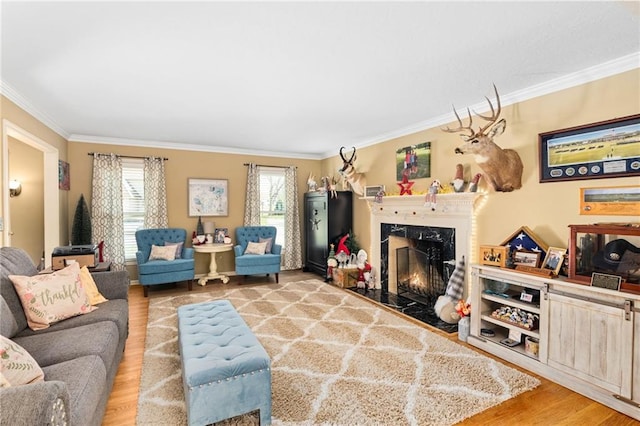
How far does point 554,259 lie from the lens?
8.93ft

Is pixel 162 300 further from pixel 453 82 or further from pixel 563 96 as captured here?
pixel 563 96

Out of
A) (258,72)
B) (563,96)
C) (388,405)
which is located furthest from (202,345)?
(563,96)

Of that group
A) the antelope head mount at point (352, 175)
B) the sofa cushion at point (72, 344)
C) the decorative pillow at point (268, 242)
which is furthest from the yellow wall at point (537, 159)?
the sofa cushion at point (72, 344)

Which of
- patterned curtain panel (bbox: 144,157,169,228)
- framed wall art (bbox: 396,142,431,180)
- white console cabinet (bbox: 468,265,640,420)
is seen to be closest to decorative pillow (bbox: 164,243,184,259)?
patterned curtain panel (bbox: 144,157,169,228)

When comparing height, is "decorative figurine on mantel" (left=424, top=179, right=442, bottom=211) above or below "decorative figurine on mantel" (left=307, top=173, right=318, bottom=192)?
below

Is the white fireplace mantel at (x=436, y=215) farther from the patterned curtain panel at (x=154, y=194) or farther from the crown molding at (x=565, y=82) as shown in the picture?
the patterned curtain panel at (x=154, y=194)

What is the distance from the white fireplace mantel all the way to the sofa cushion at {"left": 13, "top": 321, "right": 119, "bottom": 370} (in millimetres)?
3469

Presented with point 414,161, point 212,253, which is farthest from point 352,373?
point 212,253

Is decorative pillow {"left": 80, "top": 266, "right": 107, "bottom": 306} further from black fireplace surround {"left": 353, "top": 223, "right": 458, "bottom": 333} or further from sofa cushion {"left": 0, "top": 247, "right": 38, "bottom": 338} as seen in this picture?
black fireplace surround {"left": 353, "top": 223, "right": 458, "bottom": 333}

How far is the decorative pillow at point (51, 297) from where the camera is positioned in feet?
7.27

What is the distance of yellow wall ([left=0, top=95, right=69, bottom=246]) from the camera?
3.04 metres

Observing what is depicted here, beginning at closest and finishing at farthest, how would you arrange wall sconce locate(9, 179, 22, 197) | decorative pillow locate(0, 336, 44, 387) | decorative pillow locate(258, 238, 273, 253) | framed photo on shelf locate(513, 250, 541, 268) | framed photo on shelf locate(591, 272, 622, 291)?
decorative pillow locate(0, 336, 44, 387), framed photo on shelf locate(591, 272, 622, 291), framed photo on shelf locate(513, 250, 541, 268), wall sconce locate(9, 179, 22, 197), decorative pillow locate(258, 238, 273, 253)

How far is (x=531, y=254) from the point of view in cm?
287

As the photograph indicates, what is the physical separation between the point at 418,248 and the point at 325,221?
182cm
